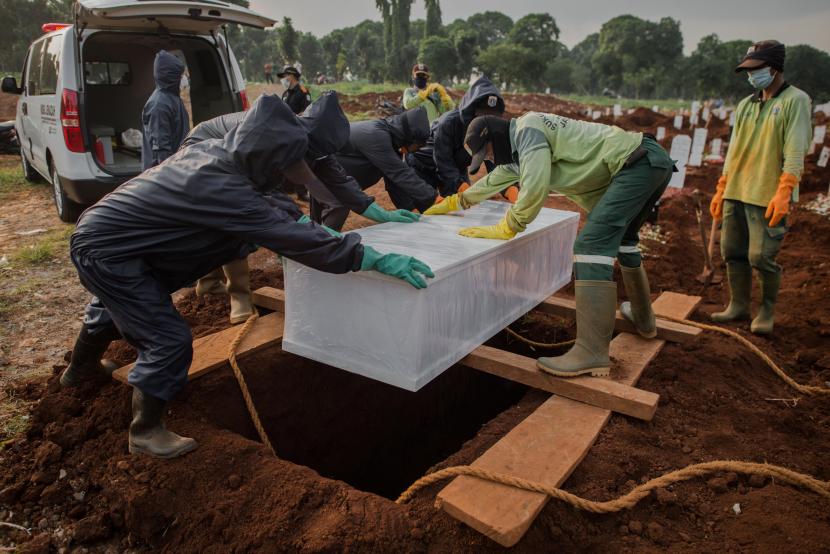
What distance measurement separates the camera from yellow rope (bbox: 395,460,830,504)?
1.92 m

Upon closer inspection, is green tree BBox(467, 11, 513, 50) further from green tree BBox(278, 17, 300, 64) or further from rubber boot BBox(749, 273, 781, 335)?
rubber boot BBox(749, 273, 781, 335)

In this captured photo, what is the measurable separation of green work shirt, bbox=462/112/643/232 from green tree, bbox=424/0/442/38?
2635 inches

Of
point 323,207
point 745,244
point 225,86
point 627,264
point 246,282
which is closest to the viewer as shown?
point 627,264

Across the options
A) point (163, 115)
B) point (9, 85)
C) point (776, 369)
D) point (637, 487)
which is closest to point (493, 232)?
point (637, 487)

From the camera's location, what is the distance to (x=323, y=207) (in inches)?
178

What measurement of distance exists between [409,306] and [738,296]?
315 centimetres

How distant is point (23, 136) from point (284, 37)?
37.3 meters

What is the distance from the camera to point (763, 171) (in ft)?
12.4

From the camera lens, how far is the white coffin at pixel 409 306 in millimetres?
2471

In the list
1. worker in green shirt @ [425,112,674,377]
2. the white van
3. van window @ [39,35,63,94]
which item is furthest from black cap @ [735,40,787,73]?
van window @ [39,35,63,94]

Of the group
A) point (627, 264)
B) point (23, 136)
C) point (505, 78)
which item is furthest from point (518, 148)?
point (505, 78)

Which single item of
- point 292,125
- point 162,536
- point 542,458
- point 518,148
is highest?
point 292,125

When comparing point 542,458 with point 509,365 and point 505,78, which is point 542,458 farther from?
point 505,78

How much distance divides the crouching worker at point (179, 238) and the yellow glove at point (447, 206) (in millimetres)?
1613
